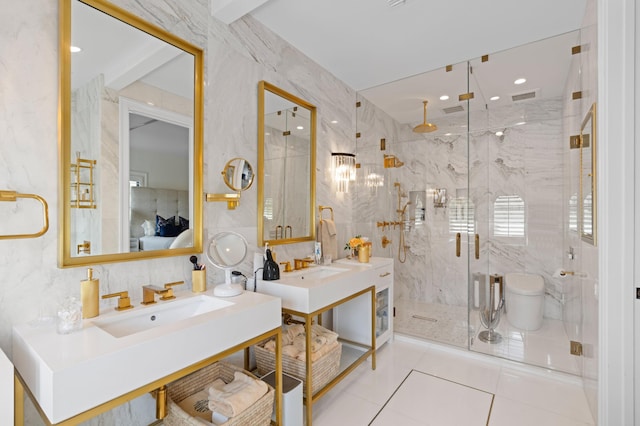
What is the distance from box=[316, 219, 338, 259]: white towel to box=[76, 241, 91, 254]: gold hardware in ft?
5.89

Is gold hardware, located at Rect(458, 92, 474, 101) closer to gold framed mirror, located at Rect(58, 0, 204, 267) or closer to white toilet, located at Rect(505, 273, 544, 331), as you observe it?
white toilet, located at Rect(505, 273, 544, 331)

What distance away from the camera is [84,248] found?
1.45 m

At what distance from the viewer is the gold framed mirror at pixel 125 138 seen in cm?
141

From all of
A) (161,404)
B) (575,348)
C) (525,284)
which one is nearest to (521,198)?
(525,284)

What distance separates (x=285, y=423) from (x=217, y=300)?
30.8 inches

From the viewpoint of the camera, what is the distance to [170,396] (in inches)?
66.2

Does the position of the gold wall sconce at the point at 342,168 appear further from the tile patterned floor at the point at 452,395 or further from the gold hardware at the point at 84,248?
the gold hardware at the point at 84,248

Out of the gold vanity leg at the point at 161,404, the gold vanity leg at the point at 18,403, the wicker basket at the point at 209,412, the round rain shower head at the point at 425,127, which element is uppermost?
the round rain shower head at the point at 425,127

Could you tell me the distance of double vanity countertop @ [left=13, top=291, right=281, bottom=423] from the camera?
934 mm

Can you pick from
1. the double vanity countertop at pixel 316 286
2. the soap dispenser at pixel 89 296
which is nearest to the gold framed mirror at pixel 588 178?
the double vanity countertop at pixel 316 286

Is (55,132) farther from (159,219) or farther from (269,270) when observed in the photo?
(269,270)

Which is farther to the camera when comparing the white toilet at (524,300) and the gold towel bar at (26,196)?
the white toilet at (524,300)

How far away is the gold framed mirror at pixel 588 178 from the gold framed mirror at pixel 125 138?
2.30 m

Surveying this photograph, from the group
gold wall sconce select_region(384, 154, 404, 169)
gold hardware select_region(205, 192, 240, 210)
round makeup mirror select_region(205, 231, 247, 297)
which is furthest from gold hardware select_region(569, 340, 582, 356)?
gold hardware select_region(205, 192, 240, 210)
